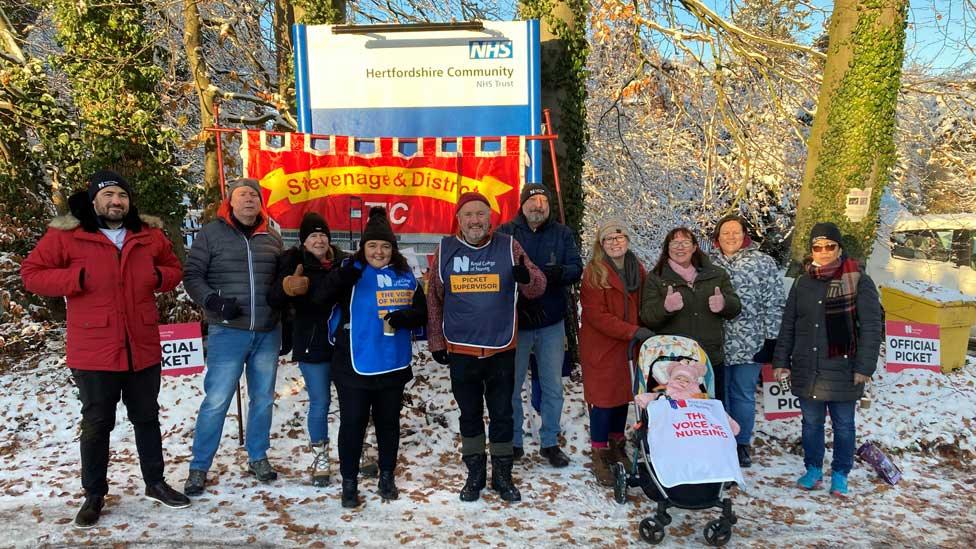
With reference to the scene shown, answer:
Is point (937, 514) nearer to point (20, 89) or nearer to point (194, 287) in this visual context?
point (194, 287)

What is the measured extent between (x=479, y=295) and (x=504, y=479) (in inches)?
50.5

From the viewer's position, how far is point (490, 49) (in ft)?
17.5

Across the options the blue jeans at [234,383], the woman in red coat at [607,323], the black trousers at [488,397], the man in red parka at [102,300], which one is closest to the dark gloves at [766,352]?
the woman in red coat at [607,323]

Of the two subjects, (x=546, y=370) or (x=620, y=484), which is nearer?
(x=620, y=484)

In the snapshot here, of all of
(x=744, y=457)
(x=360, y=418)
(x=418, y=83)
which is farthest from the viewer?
(x=418, y=83)

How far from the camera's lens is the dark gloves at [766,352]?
14.8 ft

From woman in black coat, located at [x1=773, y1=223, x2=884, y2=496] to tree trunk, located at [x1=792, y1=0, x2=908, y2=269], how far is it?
1.71 meters

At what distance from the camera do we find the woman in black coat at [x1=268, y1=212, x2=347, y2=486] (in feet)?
12.5

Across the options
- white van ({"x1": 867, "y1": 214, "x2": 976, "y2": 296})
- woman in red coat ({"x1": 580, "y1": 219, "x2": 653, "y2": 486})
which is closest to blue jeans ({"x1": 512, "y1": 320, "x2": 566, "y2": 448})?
woman in red coat ({"x1": 580, "y1": 219, "x2": 653, "y2": 486})

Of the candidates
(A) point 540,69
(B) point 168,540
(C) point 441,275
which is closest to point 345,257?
(C) point 441,275

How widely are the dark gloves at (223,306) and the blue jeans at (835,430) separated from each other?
400 centimetres

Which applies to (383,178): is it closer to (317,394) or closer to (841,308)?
(317,394)

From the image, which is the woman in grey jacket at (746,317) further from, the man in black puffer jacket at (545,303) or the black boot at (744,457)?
the man in black puffer jacket at (545,303)

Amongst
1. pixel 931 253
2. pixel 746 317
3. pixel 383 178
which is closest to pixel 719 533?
pixel 746 317
